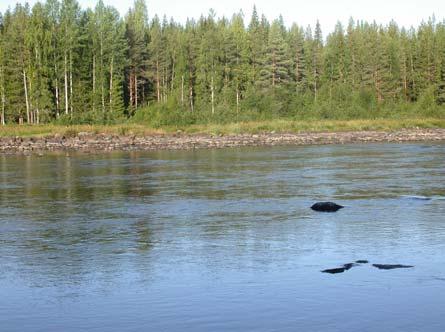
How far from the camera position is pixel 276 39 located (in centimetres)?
9575

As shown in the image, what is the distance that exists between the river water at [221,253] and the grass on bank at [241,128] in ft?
111

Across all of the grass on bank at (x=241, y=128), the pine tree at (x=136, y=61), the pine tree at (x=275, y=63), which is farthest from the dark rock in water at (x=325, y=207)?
the pine tree at (x=275, y=63)

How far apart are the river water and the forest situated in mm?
44215

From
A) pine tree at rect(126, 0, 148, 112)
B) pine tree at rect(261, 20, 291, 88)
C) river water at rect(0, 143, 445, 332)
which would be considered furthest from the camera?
pine tree at rect(261, 20, 291, 88)

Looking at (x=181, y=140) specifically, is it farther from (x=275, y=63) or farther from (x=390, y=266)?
(x=390, y=266)

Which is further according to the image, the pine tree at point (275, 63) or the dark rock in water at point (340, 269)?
the pine tree at point (275, 63)

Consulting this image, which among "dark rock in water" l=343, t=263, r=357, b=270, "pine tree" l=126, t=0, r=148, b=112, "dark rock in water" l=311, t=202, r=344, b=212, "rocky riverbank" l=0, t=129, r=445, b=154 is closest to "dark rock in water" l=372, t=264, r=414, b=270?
"dark rock in water" l=343, t=263, r=357, b=270

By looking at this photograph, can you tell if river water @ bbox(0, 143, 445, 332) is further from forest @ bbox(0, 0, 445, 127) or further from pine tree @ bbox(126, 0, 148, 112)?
pine tree @ bbox(126, 0, 148, 112)

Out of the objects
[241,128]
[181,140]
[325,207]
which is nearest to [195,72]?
[241,128]

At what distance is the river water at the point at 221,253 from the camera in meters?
10.3

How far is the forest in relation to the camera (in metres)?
73.7

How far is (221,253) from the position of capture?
14.4m

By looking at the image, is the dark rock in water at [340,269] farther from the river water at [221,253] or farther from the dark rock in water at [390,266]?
the dark rock in water at [390,266]

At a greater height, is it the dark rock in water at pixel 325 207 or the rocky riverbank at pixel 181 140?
the rocky riverbank at pixel 181 140
